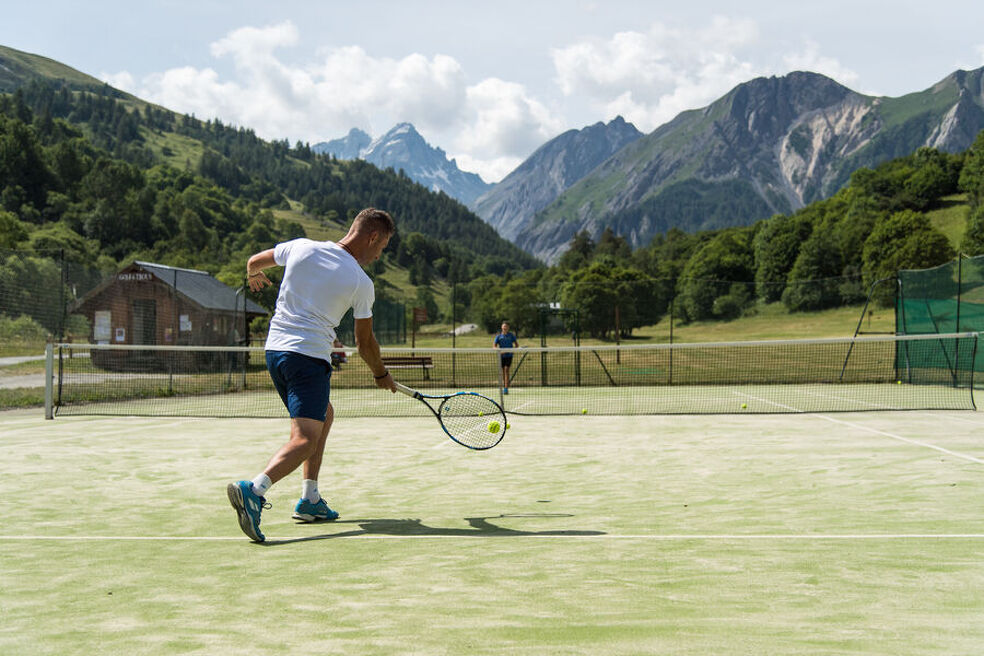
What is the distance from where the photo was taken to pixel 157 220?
13812 cm

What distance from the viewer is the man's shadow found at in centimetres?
498

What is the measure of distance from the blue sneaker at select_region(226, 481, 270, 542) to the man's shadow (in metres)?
0.14

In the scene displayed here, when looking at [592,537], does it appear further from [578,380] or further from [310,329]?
[578,380]

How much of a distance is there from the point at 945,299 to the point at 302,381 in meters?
20.3

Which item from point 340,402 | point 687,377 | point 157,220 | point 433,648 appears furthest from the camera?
point 157,220

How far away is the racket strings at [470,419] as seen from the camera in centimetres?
627

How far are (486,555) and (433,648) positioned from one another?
1493 mm

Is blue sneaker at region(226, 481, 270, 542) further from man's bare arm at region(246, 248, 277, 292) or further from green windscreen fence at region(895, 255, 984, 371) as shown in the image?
green windscreen fence at region(895, 255, 984, 371)

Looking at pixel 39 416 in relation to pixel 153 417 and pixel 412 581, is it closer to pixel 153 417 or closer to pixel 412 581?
pixel 153 417

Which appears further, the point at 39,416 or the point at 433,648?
the point at 39,416

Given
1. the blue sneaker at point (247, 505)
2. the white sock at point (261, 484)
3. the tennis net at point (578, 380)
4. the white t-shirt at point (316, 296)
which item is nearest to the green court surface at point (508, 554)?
the blue sneaker at point (247, 505)

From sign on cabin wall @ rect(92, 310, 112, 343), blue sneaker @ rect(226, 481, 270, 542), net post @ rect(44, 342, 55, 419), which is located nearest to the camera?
blue sneaker @ rect(226, 481, 270, 542)

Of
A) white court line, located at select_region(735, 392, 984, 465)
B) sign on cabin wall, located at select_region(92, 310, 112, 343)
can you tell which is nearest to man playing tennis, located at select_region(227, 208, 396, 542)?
white court line, located at select_region(735, 392, 984, 465)

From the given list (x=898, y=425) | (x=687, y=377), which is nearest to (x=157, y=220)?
(x=687, y=377)
